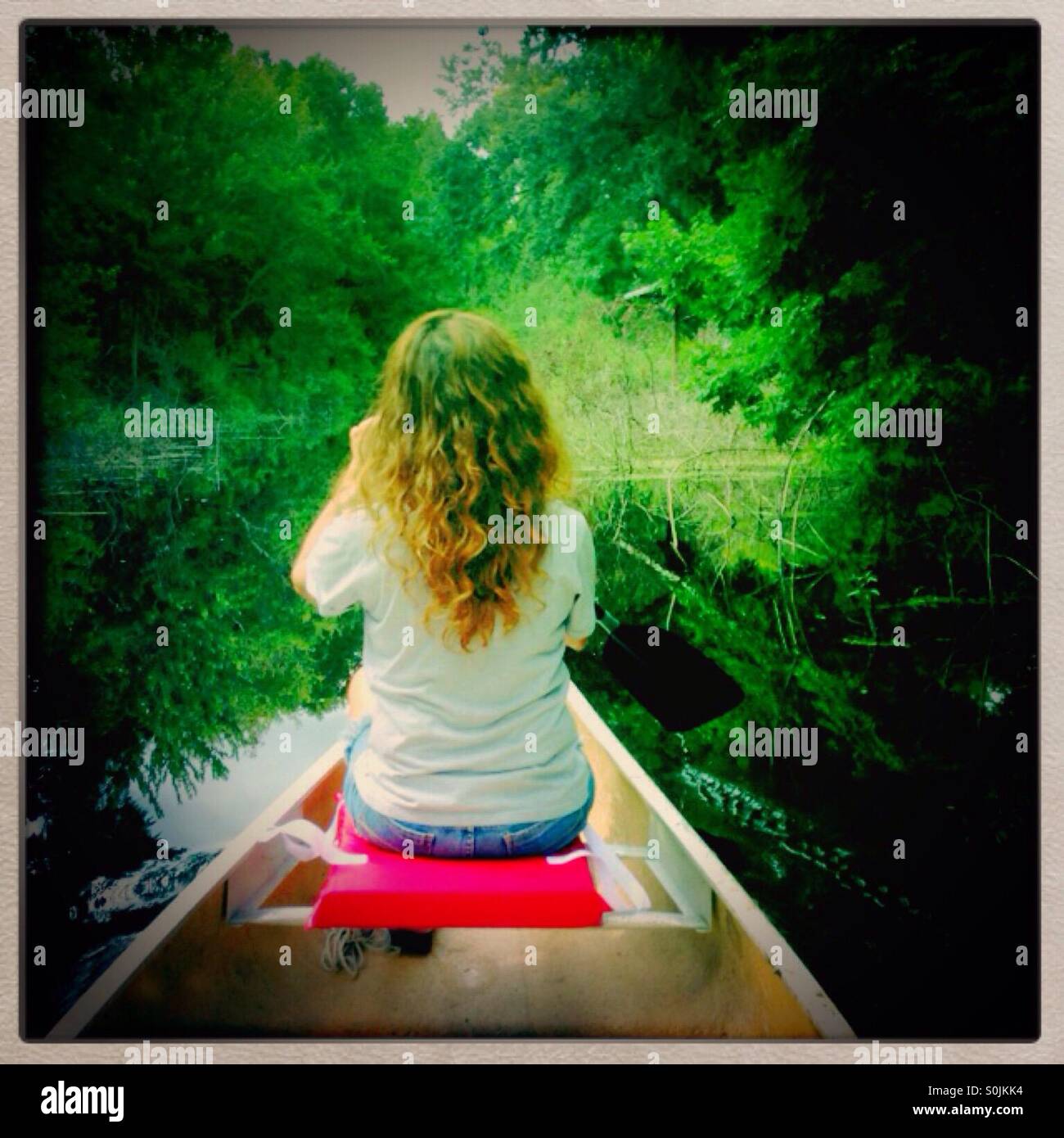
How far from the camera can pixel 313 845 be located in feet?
6.89

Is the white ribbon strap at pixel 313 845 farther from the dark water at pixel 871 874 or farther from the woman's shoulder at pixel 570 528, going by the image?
the woman's shoulder at pixel 570 528

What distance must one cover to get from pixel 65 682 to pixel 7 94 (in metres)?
1.36

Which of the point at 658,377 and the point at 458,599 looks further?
the point at 658,377

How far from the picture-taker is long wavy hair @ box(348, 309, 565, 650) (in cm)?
200

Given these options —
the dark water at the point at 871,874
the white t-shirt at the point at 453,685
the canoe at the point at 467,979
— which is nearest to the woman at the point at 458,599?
the white t-shirt at the point at 453,685

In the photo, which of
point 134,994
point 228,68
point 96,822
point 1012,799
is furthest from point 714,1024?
point 228,68

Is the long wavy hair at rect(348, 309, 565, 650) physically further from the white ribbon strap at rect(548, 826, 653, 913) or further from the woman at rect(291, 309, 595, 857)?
the white ribbon strap at rect(548, 826, 653, 913)

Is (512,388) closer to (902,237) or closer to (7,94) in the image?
(902,237)

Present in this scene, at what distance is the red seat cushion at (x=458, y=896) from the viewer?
6.45 ft

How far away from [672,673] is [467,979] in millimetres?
885

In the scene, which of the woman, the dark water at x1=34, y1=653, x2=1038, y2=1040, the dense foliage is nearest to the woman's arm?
the woman

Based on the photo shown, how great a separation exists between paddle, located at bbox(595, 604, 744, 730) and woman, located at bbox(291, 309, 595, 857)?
0.41m

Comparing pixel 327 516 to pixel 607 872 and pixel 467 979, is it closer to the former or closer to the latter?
pixel 607 872

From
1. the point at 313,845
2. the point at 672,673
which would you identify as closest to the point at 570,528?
the point at 672,673
